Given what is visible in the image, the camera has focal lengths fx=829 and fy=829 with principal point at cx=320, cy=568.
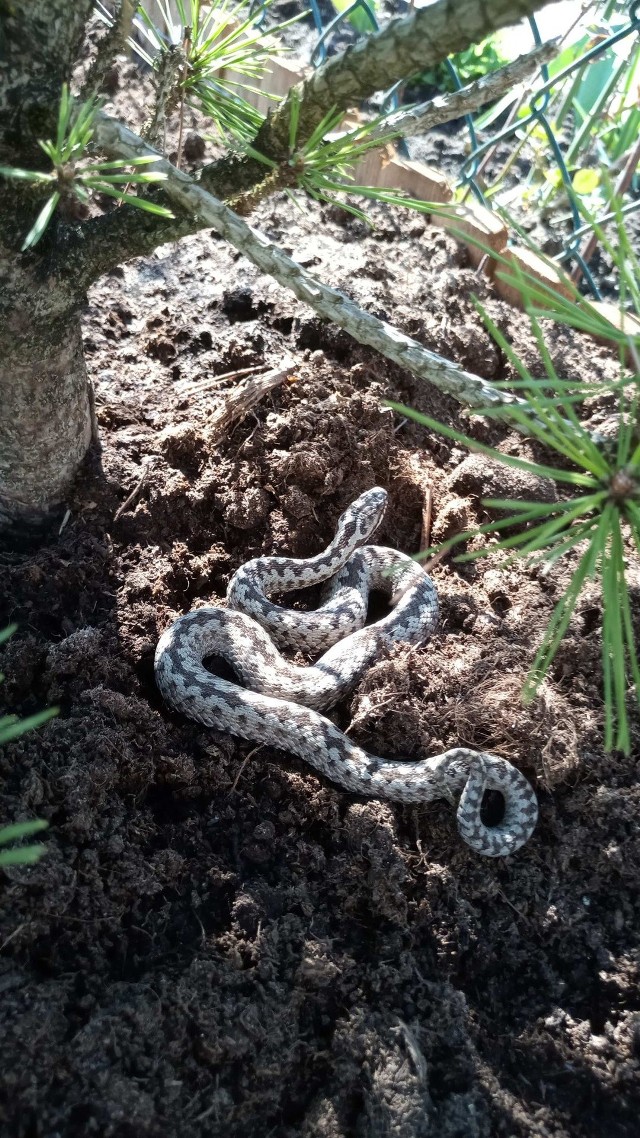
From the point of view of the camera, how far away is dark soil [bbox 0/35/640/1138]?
2262 mm

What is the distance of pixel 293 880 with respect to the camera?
2.68m

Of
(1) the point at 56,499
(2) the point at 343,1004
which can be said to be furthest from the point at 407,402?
(2) the point at 343,1004

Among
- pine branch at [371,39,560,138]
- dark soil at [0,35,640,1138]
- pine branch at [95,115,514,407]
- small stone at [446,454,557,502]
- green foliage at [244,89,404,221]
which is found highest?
pine branch at [371,39,560,138]

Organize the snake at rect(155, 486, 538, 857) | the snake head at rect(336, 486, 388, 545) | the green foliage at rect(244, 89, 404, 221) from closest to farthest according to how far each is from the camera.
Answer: the green foliage at rect(244, 89, 404, 221)
the snake at rect(155, 486, 538, 857)
the snake head at rect(336, 486, 388, 545)

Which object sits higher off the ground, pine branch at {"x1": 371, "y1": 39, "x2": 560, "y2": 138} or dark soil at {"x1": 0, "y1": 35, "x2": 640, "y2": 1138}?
pine branch at {"x1": 371, "y1": 39, "x2": 560, "y2": 138}

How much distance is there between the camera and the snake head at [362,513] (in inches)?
145

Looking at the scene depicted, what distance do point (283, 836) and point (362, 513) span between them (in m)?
1.50

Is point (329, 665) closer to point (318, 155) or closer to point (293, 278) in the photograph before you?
point (293, 278)

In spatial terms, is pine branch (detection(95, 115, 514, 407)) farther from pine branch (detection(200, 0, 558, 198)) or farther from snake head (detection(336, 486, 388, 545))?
snake head (detection(336, 486, 388, 545))

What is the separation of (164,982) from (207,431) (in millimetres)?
2218

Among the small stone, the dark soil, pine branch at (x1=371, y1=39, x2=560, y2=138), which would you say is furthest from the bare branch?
the small stone

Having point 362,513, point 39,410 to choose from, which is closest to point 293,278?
point 39,410

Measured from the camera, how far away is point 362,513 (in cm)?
370

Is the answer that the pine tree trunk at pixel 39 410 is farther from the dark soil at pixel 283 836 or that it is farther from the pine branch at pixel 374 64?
the pine branch at pixel 374 64
